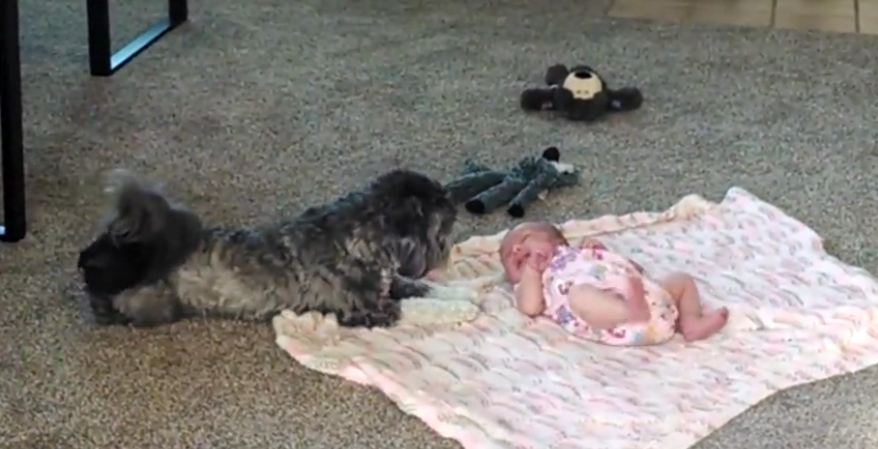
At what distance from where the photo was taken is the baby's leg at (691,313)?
1744 millimetres

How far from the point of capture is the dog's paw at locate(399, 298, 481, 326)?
5.78 ft

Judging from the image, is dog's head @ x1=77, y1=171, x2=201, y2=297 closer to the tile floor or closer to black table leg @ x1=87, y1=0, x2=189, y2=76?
black table leg @ x1=87, y1=0, x2=189, y2=76

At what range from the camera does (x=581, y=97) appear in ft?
8.43

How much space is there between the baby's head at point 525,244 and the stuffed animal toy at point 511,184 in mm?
244

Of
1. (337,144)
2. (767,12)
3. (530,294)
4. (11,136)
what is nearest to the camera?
(530,294)

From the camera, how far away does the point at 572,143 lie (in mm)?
2475

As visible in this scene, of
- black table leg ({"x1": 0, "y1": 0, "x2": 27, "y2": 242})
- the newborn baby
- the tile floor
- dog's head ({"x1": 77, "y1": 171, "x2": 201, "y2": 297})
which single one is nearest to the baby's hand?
the newborn baby

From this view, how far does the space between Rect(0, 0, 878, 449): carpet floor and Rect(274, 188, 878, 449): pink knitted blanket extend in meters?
0.03

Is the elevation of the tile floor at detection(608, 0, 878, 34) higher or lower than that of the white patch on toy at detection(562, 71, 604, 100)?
lower

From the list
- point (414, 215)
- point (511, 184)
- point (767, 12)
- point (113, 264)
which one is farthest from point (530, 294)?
point (767, 12)

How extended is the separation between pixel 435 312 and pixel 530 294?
132 millimetres

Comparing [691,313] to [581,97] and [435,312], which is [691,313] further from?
[581,97]

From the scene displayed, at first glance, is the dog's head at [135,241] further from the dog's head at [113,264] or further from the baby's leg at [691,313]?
the baby's leg at [691,313]

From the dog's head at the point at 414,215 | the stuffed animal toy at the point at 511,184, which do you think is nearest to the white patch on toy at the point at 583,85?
the stuffed animal toy at the point at 511,184
